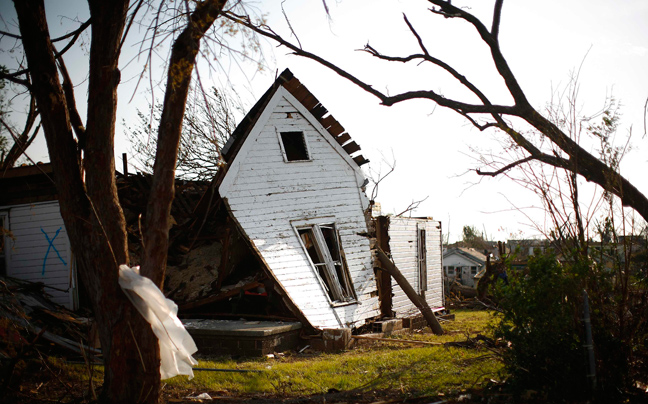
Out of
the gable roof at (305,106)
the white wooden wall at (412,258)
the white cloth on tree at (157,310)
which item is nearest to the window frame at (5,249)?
the gable roof at (305,106)

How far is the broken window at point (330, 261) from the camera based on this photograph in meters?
12.3

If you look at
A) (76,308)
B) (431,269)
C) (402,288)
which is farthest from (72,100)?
(431,269)

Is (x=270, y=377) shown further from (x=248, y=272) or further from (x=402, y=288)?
(x=402, y=288)

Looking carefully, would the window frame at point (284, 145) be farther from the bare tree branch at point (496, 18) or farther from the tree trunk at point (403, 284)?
the bare tree branch at point (496, 18)

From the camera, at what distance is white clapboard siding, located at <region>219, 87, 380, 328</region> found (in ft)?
37.5

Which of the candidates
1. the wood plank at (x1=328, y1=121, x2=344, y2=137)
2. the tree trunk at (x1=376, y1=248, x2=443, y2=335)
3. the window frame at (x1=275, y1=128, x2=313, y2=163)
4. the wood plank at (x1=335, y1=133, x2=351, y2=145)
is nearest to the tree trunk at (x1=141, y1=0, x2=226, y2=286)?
the window frame at (x1=275, y1=128, x2=313, y2=163)

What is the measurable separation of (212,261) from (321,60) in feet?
21.9

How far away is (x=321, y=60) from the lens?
834 cm

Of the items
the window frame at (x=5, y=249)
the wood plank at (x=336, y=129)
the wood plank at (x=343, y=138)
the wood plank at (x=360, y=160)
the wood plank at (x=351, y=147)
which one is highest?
the wood plank at (x=336, y=129)

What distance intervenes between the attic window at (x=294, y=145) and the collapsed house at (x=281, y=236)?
0.10 ft

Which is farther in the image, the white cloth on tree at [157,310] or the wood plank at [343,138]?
the wood plank at [343,138]

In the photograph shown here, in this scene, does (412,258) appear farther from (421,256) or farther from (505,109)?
(505,109)

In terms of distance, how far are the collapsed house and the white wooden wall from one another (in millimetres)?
109

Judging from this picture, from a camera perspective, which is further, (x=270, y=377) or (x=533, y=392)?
(x=270, y=377)
